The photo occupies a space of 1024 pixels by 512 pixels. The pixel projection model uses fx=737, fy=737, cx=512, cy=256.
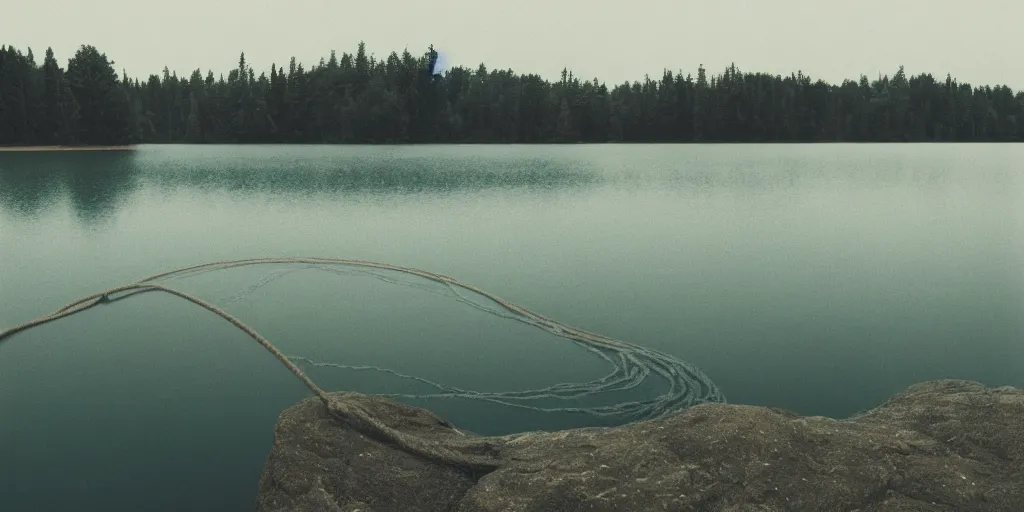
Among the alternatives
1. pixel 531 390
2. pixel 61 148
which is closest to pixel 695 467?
pixel 531 390

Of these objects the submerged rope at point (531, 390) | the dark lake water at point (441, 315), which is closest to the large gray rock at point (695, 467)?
the submerged rope at point (531, 390)

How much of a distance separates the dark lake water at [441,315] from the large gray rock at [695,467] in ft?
5.18

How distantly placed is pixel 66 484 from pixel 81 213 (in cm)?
2494

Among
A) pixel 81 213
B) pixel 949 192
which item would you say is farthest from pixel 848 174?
pixel 81 213

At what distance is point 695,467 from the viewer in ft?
16.5

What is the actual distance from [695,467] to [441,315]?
8061mm

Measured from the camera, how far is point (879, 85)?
169 m

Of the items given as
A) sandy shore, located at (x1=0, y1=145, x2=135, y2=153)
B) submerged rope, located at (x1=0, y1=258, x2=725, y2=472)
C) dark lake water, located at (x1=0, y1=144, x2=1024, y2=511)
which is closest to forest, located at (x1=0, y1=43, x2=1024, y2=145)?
sandy shore, located at (x1=0, y1=145, x2=135, y2=153)

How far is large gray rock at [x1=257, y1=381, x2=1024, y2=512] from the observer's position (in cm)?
479

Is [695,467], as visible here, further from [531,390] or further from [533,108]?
[533,108]

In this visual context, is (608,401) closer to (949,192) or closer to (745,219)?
(745,219)

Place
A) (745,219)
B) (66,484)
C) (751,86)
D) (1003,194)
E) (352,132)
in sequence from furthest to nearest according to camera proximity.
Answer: (751,86) → (352,132) → (1003,194) → (745,219) → (66,484)

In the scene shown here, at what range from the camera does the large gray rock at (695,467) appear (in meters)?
4.79

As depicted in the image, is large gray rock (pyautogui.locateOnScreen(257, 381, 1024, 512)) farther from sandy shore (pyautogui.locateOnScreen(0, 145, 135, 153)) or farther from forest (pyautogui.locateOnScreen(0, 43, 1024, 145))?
forest (pyautogui.locateOnScreen(0, 43, 1024, 145))
